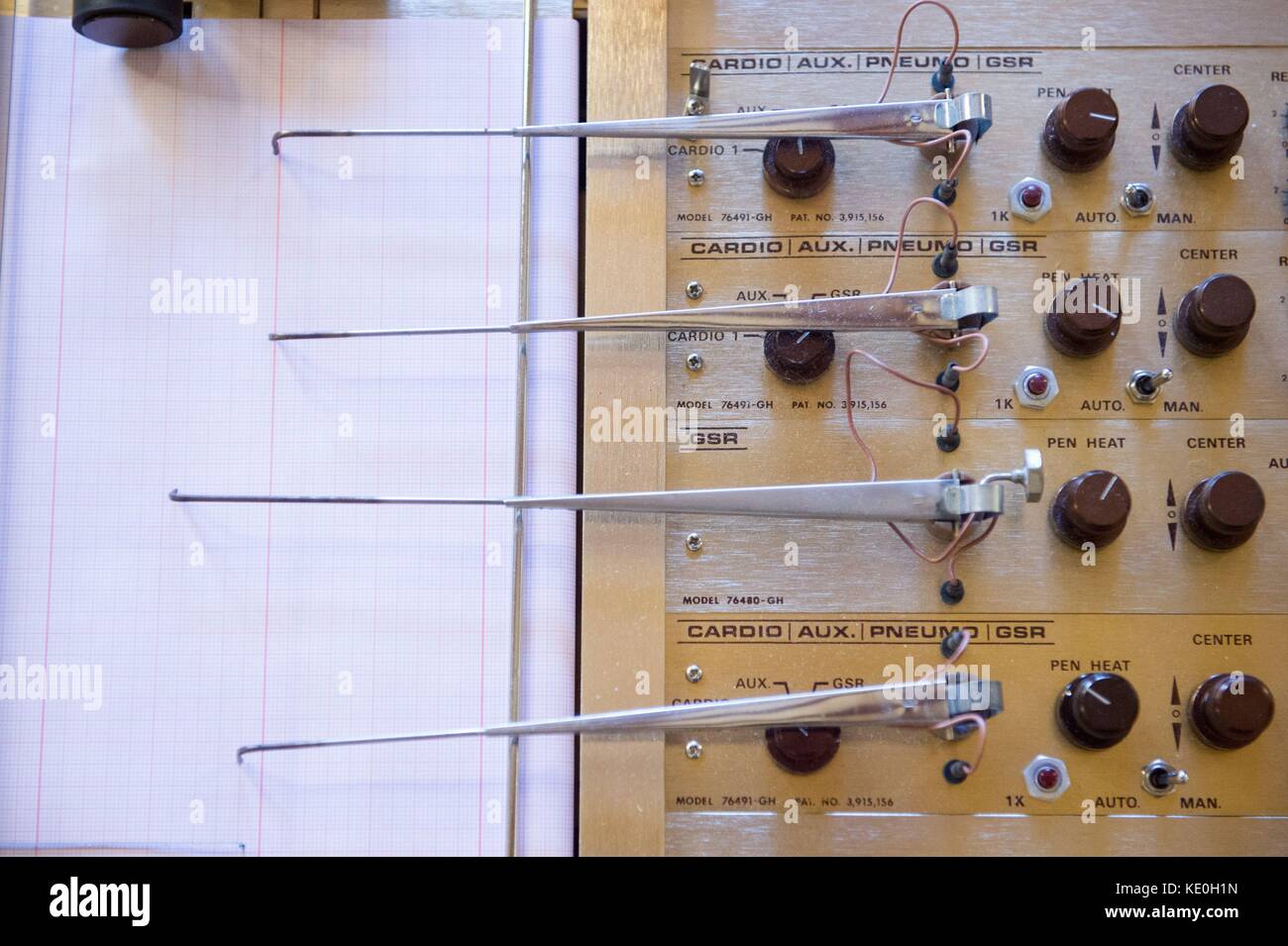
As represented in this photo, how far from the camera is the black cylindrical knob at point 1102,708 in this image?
1469 mm

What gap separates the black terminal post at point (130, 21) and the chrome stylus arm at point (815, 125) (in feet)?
1.58

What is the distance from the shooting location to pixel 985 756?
1.52m

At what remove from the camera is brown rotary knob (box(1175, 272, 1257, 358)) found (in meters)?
1.53

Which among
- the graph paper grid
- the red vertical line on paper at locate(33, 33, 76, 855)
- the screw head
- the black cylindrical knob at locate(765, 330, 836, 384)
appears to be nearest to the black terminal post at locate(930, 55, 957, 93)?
the screw head

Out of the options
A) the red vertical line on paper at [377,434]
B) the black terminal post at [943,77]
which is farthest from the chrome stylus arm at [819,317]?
the black terminal post at [943,77]

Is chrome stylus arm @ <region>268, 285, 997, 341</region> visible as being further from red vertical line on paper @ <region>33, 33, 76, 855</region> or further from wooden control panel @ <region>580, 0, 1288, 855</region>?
red vertical line on paper @ <region>33, 33, 76, 855</region>

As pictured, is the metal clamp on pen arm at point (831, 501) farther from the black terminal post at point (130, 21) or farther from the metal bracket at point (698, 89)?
the black terminal post at point (130, 21)

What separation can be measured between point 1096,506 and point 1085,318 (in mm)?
272

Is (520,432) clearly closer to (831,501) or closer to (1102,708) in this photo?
(831,501)

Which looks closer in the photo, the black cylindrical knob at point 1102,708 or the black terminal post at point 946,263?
the black cylindrical knob at point 1102,708

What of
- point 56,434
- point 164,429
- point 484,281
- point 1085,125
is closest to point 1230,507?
point 1085,125

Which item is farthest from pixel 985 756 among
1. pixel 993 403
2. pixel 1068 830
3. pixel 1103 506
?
pixel 993 403

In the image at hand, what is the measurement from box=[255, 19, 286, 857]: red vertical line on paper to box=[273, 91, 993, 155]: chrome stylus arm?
12.7 inches
